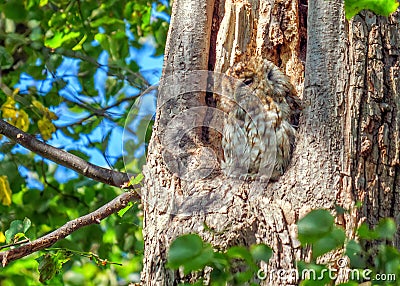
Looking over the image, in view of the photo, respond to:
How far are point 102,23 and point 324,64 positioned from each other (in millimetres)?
2196

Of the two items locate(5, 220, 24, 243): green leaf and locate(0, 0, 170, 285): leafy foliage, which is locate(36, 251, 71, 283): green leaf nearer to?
locate(5, 220, 24, 243): green leaf

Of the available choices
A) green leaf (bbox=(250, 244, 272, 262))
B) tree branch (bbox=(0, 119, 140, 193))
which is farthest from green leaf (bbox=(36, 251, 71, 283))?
green leaf (bbox=(250, 244, 272, 262))

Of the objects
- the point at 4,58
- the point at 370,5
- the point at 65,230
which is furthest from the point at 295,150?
the point at 4,58

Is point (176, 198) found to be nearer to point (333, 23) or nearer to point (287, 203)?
point (287, 203)

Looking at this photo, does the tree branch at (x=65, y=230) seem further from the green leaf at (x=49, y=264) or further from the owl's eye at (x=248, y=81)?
the owl's eye at (x=248, y=81)

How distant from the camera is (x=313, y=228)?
1183 mm

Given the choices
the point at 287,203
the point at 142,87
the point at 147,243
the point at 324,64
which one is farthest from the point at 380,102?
the point at 142,87

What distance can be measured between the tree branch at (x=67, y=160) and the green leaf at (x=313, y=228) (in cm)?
105

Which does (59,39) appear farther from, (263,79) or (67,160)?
(263,79)

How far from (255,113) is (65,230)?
67cm

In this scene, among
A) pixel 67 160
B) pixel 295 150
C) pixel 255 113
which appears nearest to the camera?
pixel 295 150

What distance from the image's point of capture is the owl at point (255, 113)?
1988 mm

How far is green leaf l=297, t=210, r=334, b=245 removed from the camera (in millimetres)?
1181

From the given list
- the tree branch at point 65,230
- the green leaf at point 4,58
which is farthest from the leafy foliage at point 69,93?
the tree branch at point 65,230
